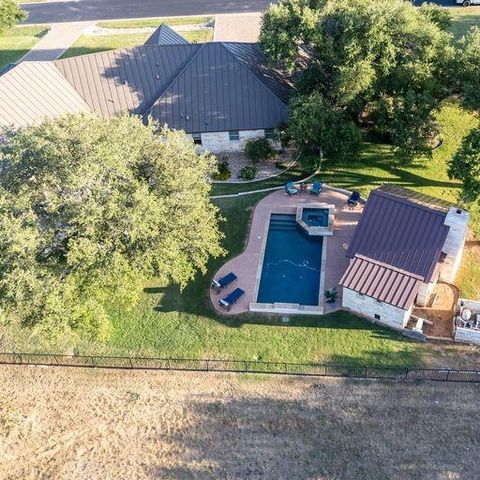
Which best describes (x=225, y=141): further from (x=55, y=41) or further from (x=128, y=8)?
(x=128, y=8)

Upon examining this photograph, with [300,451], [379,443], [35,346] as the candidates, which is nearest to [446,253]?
[379,443]

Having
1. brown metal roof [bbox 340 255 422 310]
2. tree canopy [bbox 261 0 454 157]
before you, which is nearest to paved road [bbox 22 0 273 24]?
tree canopy [bbox 261 0 454 157]

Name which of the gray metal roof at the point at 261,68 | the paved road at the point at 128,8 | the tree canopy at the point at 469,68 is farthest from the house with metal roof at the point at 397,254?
the paved road at the point at 128,8

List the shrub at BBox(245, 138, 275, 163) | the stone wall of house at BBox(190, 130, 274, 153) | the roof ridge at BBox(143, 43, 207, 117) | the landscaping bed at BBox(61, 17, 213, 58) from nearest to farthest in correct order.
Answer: the shrub at BBox(245, 138, 275, 163) < the roof ridge at BBox(143, 43, 207, 117) < the stone wall of house at BBox(190, 130, 274, 153) < the landscaping bed at BBox(61, 17, 213, 58)

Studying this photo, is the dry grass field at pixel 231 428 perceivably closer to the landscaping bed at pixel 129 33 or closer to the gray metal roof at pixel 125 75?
the gray metal roof at pixel 125 75

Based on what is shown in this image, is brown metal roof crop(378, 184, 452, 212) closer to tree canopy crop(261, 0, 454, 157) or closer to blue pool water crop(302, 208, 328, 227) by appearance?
tree canopy crop(261, 0, 454, 157)

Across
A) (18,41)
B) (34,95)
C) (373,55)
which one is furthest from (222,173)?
(18,41)
